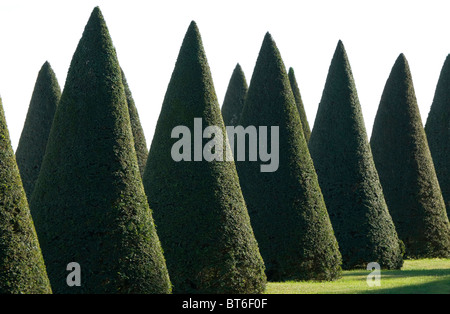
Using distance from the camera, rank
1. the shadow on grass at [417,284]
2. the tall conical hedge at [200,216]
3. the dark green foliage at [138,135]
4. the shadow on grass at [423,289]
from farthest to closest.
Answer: the dark green foliage at [138,135], the shadow on grass at [417,284], the shadow on grass at [423,289], the tall conical hedge at [200,216]

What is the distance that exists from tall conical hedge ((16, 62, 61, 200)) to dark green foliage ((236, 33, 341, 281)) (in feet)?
29.0

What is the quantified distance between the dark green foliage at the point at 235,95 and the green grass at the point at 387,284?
1258 centimetres

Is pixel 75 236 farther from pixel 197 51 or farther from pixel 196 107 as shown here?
pixel 197 51

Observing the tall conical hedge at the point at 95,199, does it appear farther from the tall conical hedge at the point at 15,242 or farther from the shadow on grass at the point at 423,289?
the shadow on grass at the point at 423,289

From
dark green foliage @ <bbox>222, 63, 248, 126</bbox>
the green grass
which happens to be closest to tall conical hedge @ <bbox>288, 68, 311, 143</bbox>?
dark green foliage @ <bbox>222, 63, 248, 126</bbox>

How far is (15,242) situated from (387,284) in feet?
40.5

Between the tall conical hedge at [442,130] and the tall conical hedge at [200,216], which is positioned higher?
the tall conical hedge at [442,130]

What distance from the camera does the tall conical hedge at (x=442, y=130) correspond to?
32344mm

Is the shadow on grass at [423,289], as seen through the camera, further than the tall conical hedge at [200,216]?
Yes

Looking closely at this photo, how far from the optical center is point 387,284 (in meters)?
19.7

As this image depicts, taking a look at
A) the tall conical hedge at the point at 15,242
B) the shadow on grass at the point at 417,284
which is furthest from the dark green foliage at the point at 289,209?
the tall conical hedge at the point at 15,242

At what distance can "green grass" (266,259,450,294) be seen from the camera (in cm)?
1827

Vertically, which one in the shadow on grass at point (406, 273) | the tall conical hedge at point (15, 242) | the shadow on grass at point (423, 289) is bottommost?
the shadow on grass at point (423, 289)

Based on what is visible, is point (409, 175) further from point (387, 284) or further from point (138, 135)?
point (138, 135)
